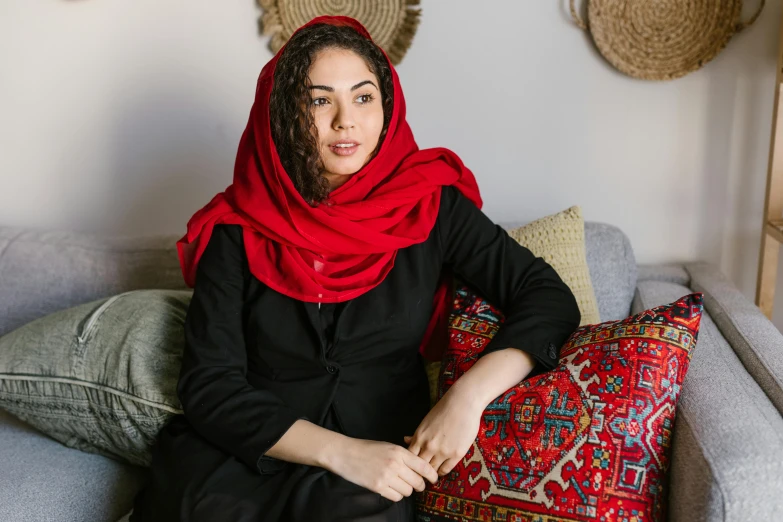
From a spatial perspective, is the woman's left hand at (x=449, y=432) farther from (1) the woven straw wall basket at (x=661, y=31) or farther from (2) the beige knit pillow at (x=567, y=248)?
(1) the woven straw wall basket at (x=661, y=31)

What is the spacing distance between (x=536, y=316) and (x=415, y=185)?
333mm

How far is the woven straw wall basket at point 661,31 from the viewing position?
5.66 feet

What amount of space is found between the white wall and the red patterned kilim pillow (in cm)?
78

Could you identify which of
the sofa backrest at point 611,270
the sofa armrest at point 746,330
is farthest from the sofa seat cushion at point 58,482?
the sofa armrest at point 746,330

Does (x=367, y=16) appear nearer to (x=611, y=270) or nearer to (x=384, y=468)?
(x=611, y=270)

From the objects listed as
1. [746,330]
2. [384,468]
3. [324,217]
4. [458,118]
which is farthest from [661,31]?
[384,468]

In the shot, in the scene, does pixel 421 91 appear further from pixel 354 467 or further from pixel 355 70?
pixel 354 467

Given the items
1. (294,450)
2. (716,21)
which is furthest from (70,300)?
(716,21)

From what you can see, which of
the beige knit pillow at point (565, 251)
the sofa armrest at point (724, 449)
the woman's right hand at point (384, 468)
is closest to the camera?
the sofa armrest at point (724, 449)

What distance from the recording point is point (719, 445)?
1.01 metres

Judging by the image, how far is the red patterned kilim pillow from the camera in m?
1.09

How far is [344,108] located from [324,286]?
1.07 feet

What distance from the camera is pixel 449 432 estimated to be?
1206 millimetres

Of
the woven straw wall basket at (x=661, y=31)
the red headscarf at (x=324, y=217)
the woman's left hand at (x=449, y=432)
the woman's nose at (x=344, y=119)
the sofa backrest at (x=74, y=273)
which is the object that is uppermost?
the woven straw wall basket at (x=661, y=31)
